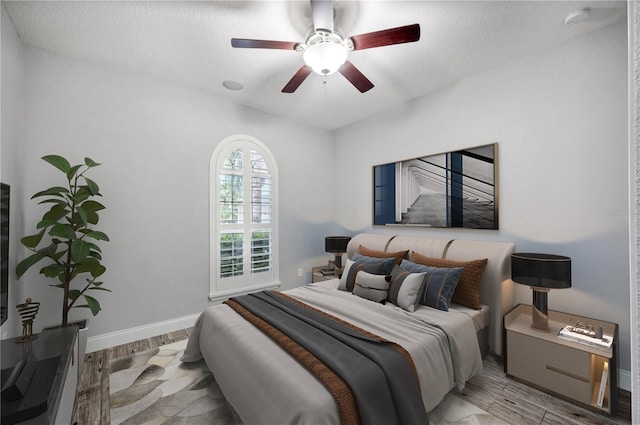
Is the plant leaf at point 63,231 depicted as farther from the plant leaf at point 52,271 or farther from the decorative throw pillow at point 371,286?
the decorative throw pillow at point 371,286

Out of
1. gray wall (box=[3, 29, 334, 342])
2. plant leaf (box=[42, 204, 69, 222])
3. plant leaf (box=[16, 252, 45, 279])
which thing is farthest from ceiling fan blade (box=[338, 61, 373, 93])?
plant leaf (box=[16, 252, 45, 279])

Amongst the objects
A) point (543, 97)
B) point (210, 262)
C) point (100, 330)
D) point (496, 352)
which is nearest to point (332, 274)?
point (210, 262)

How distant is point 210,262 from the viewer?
3566 mm

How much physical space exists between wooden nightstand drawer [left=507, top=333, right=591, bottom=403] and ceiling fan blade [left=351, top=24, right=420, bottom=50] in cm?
238

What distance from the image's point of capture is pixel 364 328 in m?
2.12

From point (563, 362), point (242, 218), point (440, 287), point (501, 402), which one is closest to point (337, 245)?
point (242, 218)

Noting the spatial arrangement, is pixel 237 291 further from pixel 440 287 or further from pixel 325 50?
pixel 325 50

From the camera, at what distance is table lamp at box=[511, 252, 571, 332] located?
218cm

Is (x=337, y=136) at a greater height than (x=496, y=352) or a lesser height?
greater

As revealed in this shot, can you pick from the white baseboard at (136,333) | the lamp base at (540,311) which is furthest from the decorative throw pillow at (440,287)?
the white baseboard at (136,333)

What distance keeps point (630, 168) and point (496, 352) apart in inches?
107

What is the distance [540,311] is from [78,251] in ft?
12.2

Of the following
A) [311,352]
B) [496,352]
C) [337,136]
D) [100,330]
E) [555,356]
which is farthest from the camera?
[337,136]

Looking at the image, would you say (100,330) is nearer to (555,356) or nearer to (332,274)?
(332,274)
